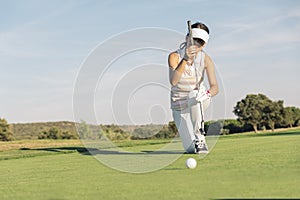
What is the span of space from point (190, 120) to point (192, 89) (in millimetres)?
573

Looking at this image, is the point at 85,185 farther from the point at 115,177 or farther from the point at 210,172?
the point at 210,172

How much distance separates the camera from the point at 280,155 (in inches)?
262

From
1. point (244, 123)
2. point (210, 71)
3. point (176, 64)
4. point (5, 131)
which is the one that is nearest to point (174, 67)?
point (176, 64)

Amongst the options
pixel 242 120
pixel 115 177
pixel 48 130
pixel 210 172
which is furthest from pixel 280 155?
pixel 242 120

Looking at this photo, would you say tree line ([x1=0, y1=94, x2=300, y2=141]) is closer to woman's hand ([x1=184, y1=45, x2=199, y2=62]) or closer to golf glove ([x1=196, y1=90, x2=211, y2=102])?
golf glove ([x1=196, y1=90, x2=211, y2=102])

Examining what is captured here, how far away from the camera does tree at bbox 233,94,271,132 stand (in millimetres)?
41350

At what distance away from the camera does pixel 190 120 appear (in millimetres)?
8906

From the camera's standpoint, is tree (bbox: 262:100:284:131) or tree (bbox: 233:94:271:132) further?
tree (bbox: 262:100:284:131)

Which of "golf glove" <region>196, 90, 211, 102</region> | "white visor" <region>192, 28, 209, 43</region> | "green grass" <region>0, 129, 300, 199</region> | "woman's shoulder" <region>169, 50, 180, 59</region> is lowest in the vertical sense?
"green grass" <region>0, 129, 300, 199</region>

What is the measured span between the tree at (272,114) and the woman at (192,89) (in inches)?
1352

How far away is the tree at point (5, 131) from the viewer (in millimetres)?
33331

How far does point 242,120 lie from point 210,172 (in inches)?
1423

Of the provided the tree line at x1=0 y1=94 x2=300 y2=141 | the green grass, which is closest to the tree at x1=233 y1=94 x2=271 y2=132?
the tree line at x1=0 y1=94 x2=300 y2=141

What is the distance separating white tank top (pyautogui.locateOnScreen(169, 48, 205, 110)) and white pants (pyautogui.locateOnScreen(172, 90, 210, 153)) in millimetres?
135
